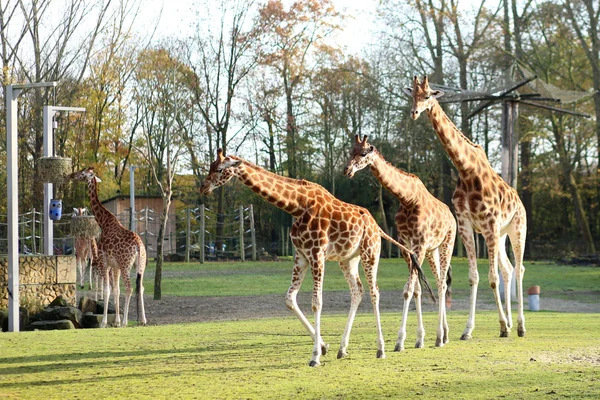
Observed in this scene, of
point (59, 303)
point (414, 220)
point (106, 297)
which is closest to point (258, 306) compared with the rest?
point (106, 297)

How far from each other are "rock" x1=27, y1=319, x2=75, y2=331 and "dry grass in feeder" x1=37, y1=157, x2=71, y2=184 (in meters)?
3.57

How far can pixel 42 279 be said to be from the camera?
661 inches

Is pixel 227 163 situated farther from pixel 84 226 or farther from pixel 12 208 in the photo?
pixel 84 226

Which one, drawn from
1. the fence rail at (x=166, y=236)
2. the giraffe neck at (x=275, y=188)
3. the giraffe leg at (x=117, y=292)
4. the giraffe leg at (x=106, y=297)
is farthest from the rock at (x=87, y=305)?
the fence rail at (x=166, y=236)

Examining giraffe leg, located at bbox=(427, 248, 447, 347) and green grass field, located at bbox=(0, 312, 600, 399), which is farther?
giraffe leg, located at bbox=(427, 248, 447, 347)

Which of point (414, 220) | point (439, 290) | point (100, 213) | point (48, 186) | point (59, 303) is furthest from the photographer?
point (48, 186)

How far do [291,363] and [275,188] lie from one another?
1.74 metres

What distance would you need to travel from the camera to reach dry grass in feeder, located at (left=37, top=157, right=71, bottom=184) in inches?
667

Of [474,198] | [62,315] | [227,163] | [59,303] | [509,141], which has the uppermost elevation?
[509,141]

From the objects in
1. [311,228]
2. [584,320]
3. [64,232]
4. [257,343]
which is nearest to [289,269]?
[64,232]

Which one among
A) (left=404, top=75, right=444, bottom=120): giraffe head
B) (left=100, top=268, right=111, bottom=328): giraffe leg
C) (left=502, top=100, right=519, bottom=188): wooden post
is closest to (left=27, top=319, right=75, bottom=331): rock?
(left=100, top=268, right=111, bottom=328): giraffe leg

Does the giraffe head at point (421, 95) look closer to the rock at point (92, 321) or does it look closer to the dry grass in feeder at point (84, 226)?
the rock at point (92, 321)

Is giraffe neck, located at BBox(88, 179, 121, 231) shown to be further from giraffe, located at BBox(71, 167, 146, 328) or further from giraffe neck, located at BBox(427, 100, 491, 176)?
giraffe neck, located at BBox(427, 100, 491, 176)

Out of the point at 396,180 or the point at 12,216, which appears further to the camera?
the point at 12,216
